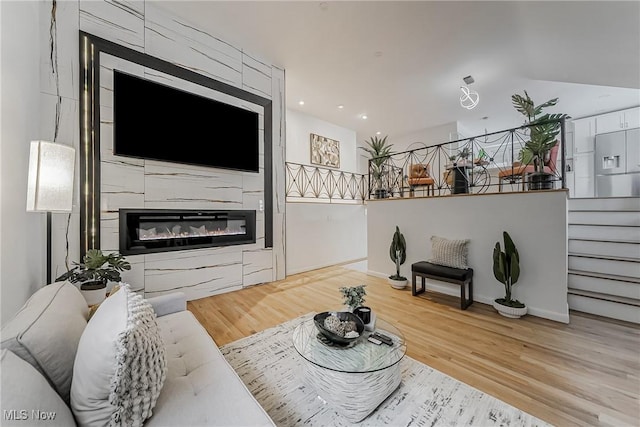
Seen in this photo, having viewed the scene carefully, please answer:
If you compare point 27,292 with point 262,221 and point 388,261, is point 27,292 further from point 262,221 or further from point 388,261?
point 388,261

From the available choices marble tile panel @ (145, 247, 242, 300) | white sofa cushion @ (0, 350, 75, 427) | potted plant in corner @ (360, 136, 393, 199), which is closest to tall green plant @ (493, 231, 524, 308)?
potted plant in corner @ (360, 136, 393, 199)

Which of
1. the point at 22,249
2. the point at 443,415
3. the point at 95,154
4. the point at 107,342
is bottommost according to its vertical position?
the point at 443,415

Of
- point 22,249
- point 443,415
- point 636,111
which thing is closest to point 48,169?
point 22,249

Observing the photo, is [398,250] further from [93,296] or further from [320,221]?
[93,296]

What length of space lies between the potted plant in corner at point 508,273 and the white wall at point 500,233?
0.18 m

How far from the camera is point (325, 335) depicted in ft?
5.39

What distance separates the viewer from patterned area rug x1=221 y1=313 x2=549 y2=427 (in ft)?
4.76

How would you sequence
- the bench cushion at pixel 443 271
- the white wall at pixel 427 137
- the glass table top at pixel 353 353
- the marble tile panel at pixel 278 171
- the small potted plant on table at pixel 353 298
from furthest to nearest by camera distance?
the white wall at pixel 427 137, the marble tile panel at pixel 278 171, the bench cushion at pixel 443 271, the small potted plant on table at pixel 353 298, the glass table top at pixel 353 353

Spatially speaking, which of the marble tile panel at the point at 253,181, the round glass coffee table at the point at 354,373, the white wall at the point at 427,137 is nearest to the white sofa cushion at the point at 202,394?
the round glass coffee table at the point at 354,373

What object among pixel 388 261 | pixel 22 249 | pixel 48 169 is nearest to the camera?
pixel 48 169

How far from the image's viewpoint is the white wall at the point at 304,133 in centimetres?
588

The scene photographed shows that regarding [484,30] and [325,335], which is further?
[484,30]

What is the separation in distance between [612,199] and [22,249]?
22.7 ft

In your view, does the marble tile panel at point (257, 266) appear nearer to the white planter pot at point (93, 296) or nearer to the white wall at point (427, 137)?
the white planter pot at point (93, 296)
